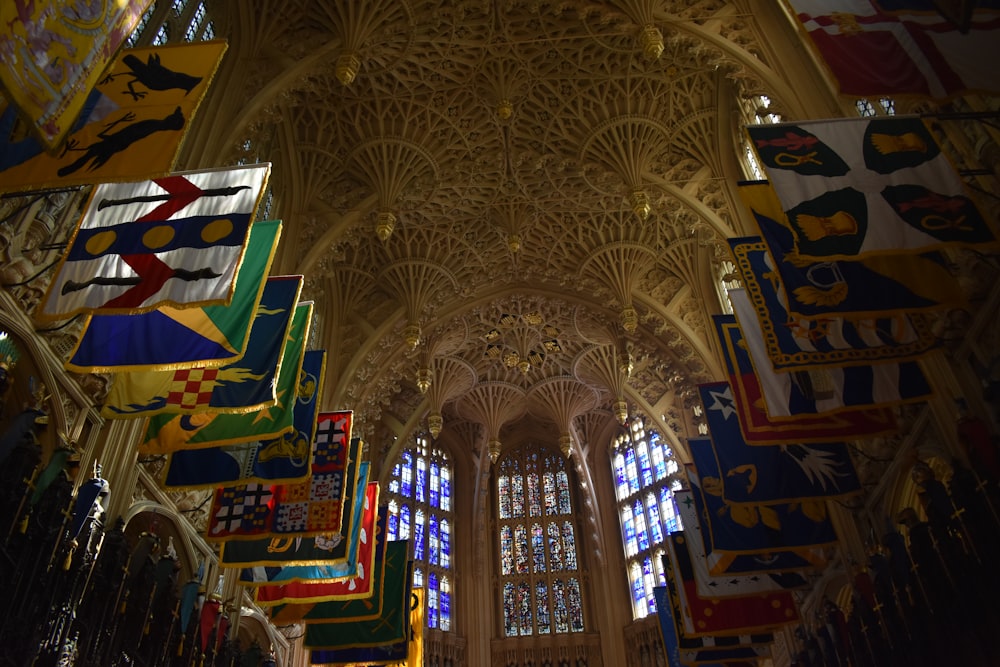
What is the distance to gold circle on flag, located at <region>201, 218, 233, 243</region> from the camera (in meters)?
8.05

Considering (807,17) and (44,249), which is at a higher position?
(807,17)

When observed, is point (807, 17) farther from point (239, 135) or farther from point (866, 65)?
point (239, 135)

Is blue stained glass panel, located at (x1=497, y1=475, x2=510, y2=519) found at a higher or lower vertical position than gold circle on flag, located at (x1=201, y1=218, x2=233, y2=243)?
higher

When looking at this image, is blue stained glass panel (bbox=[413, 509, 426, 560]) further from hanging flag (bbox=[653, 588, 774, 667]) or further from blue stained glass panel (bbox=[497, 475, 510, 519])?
hanging flag (bbox=[653, 588, 774, 667])

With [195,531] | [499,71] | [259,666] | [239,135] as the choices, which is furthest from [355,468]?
[499,71]

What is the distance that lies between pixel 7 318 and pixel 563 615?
2651 centimetres

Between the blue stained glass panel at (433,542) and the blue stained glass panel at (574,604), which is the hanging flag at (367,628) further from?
the blue stained glass panel at (574,604)

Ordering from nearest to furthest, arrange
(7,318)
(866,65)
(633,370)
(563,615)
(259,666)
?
(866,65) < (7,318) < (259,666) < (633,370) < (563,615)

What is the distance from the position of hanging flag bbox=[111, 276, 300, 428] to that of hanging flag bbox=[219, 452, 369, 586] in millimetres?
4288

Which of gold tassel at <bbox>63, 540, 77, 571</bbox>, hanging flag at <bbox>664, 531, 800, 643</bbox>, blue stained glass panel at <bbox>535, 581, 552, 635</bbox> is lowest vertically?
gold tassel at <bbox>63, 540, 77, 571</bbox>

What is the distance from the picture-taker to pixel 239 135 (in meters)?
16.0

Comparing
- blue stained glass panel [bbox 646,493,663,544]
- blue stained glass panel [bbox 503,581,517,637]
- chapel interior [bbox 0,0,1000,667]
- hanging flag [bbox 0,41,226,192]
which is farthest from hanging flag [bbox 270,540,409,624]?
blue stained glass panel [bbox 646,493,663,544]

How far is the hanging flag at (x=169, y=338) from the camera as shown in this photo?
8.41 metres

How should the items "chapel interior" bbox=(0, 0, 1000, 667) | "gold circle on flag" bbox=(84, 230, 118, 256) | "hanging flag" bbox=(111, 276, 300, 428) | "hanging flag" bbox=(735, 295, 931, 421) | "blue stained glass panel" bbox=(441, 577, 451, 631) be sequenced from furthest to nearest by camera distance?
1. "blue stained glass panel" bbox=(441, 577, 451, 631)
2. "hanging flag" bbox=(735, 295, 931, 421)
3. "chapel interior" bbox=(0, 0, 1000, 667)
4. "hanging flag" bbox=(111, 276, 300, 428)
5. "gold circle on flag" bbox=(84, 230, 118, 256)
